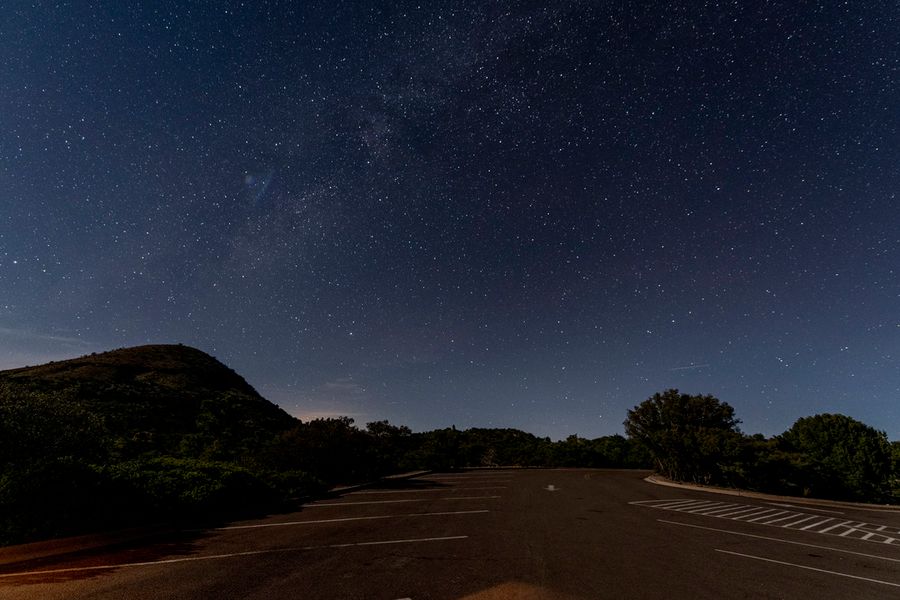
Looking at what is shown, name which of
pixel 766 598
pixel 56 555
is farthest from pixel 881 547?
pixel 56 555

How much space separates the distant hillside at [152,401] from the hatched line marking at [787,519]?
2270cm

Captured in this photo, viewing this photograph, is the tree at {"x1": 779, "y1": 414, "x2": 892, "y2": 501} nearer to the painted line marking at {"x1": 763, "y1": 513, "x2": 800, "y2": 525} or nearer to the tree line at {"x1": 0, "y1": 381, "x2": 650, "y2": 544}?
the painted line marking at {"x1": 763, "y1": 513, "x2": 800, "y2": 525}

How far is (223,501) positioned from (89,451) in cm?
446

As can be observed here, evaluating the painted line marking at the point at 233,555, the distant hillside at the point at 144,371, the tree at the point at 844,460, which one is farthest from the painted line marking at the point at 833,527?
the distant hillside at the point at 144,371

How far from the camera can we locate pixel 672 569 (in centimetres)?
845

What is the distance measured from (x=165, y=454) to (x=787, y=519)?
2868 centimetres

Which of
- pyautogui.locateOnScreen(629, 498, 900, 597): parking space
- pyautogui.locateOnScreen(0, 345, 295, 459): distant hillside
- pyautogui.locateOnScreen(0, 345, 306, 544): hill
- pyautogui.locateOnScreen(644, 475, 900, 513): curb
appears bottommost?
pyautogui.locateOnScreen(644, 475, 900, 513): curb

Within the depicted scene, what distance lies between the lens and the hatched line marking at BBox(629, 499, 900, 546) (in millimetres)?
13453

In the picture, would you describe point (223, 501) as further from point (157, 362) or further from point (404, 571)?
point (157, 362)

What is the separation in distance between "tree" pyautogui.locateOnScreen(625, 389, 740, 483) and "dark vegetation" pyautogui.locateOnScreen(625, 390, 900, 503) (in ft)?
0.21

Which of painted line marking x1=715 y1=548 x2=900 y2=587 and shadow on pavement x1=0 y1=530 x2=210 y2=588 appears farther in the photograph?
painted line marking x1=715 y1=548 x2=900 y2=587

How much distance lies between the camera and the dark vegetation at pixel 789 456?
2475 centimetres

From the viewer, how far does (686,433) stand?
3070cm

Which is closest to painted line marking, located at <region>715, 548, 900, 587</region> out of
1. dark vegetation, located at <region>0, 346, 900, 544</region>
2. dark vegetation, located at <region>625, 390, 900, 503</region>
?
dark vegetation, located at <region>0, 346, 900, 544</region>
